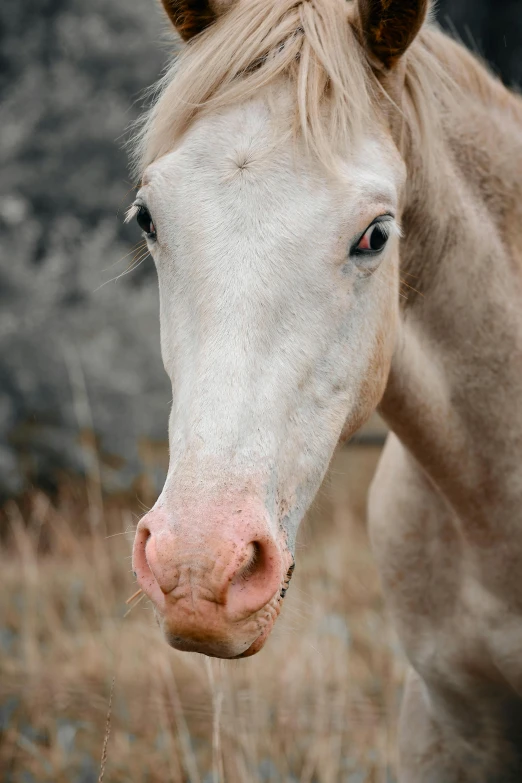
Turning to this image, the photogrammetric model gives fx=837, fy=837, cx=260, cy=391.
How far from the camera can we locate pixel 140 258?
6.06 ft

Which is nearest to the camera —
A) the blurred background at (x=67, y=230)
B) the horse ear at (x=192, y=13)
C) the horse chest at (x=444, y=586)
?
the horse ear at (x=192, y=13)

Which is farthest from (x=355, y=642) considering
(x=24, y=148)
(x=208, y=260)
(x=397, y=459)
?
(x=24, y=148)

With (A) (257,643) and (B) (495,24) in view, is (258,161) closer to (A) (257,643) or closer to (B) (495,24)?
(A) (257,643)

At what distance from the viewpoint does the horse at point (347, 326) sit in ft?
4.11

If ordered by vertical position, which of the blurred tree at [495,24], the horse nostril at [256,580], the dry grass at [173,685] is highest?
the horse nostril at [256,580]

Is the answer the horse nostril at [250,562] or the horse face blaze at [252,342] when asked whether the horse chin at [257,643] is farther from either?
the horse nostril at [250,562]

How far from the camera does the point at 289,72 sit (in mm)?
1575

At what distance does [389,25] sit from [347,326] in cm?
62

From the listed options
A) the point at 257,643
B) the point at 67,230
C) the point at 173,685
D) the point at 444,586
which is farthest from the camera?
the point at 67,230

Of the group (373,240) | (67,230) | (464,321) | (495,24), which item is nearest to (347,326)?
(373,240)

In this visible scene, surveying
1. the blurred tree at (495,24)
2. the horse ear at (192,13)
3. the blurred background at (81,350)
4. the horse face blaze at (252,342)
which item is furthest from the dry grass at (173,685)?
the blurred tree at (495,24)

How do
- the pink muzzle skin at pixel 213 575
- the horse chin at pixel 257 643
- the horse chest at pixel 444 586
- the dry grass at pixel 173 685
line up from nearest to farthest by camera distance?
the pink muzzle skin at pixel 213 575
the horse chin at pixel 257 643
the horse chest at pixel 444 586
the dry grass at pixel 173 685

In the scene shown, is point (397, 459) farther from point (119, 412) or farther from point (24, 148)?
point (24, 148)

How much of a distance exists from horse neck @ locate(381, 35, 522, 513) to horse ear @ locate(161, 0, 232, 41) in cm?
55
